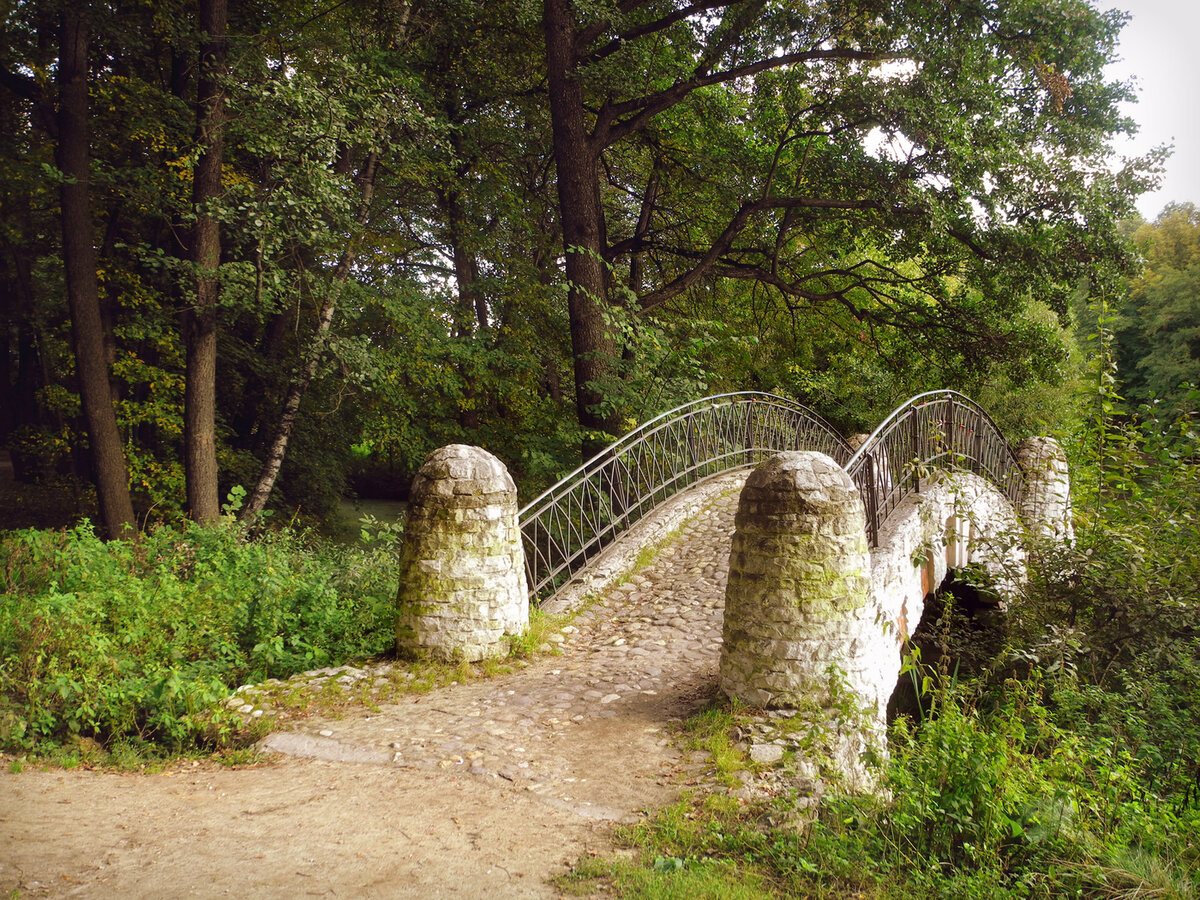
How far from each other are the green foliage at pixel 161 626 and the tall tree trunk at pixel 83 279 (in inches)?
127

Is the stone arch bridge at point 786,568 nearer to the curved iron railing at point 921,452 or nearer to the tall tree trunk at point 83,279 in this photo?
the curved iron railing at point 921,452

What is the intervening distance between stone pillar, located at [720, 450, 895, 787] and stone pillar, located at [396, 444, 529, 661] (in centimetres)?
192

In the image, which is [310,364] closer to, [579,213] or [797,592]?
[579,213]

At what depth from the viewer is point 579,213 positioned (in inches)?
433

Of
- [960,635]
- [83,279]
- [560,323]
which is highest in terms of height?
[560,323]

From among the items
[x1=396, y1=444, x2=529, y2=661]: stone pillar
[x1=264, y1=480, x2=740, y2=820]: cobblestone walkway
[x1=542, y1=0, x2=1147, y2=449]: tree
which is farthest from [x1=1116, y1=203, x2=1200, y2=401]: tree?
[x1=396, y1=444, x2=529, y2=661]: stone pillar

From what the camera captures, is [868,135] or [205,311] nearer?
[205,311]

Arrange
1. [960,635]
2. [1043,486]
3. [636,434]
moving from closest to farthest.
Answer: [960,635] < [636,434] < [1043,486]

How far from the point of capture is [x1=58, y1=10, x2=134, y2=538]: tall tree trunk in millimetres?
10258

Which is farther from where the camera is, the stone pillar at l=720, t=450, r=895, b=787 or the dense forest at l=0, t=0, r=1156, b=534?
the dense forest at l=0, t=0, r=1156, b=534

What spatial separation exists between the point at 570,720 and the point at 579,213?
8162mm

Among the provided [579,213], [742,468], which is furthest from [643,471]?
[579,213]

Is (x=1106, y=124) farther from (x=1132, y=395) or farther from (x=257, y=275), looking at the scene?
(x=1132, y=395)

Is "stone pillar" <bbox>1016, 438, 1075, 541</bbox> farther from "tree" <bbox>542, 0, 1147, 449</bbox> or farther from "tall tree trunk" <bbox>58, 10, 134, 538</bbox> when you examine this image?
"tall tree trunk" <bbox>58, 10, 134, 538</bbox>
